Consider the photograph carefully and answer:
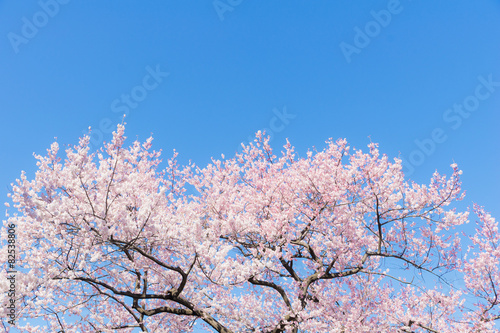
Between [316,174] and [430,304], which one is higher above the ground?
[316,174]

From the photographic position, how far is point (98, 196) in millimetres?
7383

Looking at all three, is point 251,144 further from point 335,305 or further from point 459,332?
point 459,332

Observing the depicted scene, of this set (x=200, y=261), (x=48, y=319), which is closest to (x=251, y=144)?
(x=200, y=261)

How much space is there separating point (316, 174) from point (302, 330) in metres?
4.20

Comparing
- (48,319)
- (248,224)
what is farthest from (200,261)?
(48,319)

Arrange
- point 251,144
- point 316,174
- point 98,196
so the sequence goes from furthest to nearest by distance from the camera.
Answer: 1. point 251,144
2. point 316,174
3. point 98,196

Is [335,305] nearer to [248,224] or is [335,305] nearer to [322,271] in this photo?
[322,271]

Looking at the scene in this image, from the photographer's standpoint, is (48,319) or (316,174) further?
(316,174)

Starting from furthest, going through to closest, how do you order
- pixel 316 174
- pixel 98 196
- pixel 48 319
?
pixel 316 174
pixel 48 319
pixel 98 196

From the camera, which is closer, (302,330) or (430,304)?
(302,330)

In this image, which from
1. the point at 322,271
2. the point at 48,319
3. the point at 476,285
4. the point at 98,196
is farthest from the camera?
the point at 476,285

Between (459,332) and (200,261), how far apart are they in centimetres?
886

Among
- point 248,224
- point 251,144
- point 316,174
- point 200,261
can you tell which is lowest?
point 200,261

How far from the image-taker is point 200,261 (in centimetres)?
777
